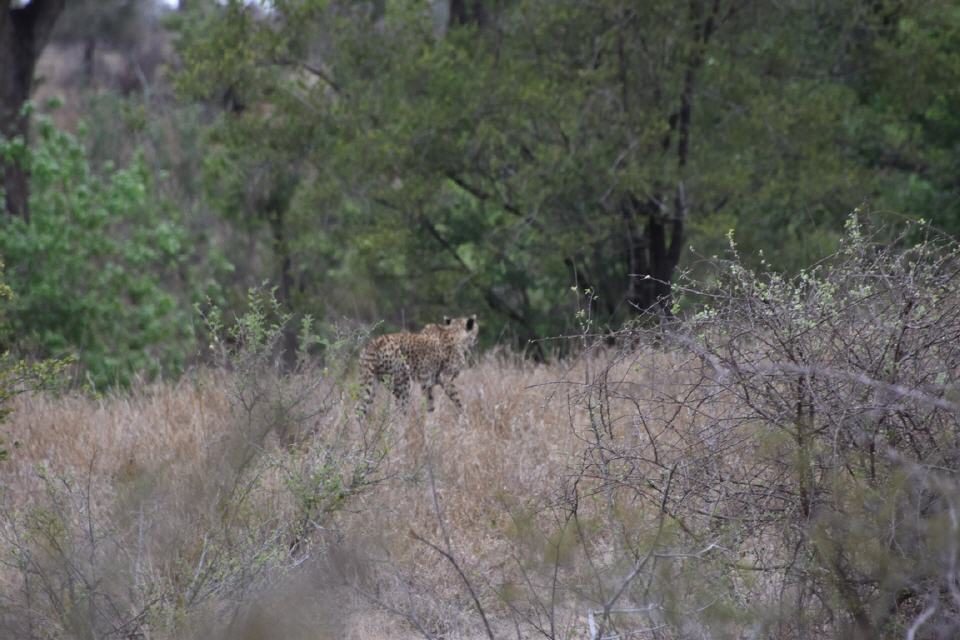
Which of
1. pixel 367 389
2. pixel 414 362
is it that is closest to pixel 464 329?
pixel 414 362

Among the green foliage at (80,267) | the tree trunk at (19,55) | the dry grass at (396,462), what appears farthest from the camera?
the tree trunk at (19,55)

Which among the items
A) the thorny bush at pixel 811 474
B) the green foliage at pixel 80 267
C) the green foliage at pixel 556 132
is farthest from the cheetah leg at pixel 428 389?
the green foliage at pixel 556 132

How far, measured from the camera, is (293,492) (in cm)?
611

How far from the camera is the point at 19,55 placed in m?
16.2

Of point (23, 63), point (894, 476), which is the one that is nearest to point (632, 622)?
point (894, 476)

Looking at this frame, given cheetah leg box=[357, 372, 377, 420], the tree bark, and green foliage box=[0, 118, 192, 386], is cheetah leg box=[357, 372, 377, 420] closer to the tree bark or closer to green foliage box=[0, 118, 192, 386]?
green foliage box=[0, 118, 192, 386]

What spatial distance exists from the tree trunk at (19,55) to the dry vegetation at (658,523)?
10.3 metres

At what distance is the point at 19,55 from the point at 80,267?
3.69m

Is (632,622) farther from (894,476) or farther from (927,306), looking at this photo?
(927,306)

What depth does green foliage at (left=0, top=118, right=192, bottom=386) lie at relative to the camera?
1390 cm

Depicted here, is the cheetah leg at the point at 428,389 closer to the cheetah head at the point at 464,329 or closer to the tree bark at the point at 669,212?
the cheetah head at the point at 464,329

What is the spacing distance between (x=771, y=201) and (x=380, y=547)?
10.6m

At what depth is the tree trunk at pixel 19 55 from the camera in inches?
623

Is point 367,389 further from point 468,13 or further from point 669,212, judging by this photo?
point 468,13
